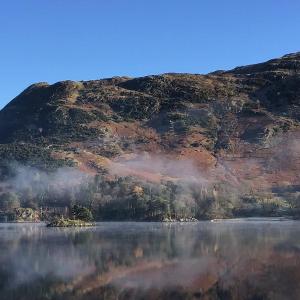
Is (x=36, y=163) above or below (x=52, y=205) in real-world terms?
above

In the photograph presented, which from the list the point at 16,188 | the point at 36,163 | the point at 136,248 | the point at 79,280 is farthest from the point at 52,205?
the point at 79,280

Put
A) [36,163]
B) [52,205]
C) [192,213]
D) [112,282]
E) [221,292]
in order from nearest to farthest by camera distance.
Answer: [221,292], [112,282], [192,213], [52,205], [36,163]

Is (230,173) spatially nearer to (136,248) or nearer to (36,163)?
(36,163)

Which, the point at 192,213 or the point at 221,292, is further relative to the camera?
the point at 192,213

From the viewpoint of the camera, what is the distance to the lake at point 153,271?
1232 inches

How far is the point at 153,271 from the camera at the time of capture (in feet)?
130

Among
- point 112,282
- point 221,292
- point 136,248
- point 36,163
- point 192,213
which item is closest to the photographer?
point 221,292

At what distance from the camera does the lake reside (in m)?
31.3

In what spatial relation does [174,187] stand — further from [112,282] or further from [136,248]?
[112,282]

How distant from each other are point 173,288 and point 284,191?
125520mm

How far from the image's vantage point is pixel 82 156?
177m

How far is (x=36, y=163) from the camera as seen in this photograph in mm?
166625

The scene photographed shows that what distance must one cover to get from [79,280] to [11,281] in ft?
13.5

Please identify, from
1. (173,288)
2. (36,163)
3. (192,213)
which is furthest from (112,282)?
(36,163)
